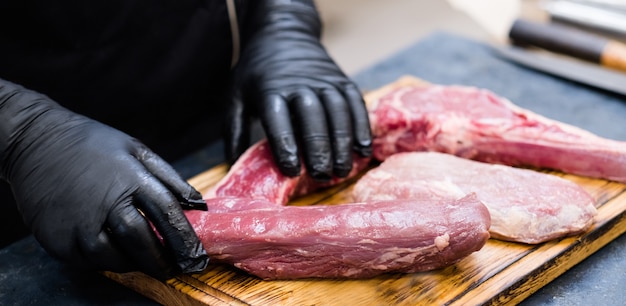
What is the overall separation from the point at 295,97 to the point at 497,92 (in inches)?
43.2

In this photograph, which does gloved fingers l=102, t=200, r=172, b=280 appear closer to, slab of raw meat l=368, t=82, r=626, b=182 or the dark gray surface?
the dark gray surface

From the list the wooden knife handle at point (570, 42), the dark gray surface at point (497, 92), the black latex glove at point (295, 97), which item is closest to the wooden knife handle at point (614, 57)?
the wooden knife handle at point (570, 42)

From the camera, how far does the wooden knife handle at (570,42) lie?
3.24m

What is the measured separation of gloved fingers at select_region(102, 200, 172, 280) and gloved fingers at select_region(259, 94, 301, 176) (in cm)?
52

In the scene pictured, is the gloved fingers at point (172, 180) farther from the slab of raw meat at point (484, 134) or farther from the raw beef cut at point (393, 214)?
the slab of raw meat at point (484, 134)

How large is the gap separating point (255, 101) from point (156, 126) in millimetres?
489

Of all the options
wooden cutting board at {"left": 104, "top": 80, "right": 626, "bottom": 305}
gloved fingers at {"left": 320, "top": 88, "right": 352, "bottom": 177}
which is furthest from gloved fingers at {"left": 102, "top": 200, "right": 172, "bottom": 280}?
gloved fingers at {"left": 320, "top": 88, "right": 352, "bottom": 177}

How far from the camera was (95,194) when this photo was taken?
2.09m

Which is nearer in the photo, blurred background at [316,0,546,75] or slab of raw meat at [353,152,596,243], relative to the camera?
slab of raw meat at [353,152,596,243]

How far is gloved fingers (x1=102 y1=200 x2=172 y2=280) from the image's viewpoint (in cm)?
205

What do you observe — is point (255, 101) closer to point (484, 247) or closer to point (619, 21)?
point (484, 247)

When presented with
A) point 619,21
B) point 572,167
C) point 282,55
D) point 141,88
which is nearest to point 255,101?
point 282,55

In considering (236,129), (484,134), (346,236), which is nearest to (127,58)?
(236,129)

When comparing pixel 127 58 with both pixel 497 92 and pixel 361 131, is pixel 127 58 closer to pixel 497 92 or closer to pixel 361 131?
pixel 361 131
